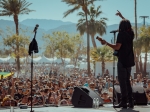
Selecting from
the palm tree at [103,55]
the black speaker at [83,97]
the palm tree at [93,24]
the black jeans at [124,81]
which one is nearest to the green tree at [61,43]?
the palm tree at [93,24]

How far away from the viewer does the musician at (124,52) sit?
471cm

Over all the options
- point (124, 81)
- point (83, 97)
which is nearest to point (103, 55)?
point (83, 97)

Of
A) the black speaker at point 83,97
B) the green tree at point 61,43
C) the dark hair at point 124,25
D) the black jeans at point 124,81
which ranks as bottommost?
the black speaker at point 83,97

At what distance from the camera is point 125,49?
4.76 m

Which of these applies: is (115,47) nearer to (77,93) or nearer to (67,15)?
(77,93)

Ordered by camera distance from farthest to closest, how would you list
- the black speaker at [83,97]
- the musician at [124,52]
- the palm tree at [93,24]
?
1. the palm tree at [93,24]
2. the black speaker at [83,97]
3. the musician at [124,52]

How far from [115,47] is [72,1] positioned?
2670cm

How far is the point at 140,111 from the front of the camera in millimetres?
4852

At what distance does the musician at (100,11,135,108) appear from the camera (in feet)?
15.5

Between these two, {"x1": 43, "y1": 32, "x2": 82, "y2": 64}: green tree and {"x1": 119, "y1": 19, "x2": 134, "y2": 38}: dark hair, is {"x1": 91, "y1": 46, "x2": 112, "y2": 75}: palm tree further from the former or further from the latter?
{"x1": 119, "y1": 19, "x2": 134, "y2": 38}: dark hair

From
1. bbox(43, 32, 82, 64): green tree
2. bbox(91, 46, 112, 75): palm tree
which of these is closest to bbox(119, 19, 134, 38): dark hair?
bbox(91, 46, 112, 75): palm tree

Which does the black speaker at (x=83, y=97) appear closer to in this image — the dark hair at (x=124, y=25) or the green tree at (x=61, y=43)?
the dark hair at (x=124, y=25)

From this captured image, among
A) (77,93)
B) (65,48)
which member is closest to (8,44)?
(65,48)

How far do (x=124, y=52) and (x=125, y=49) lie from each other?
0.16ft
